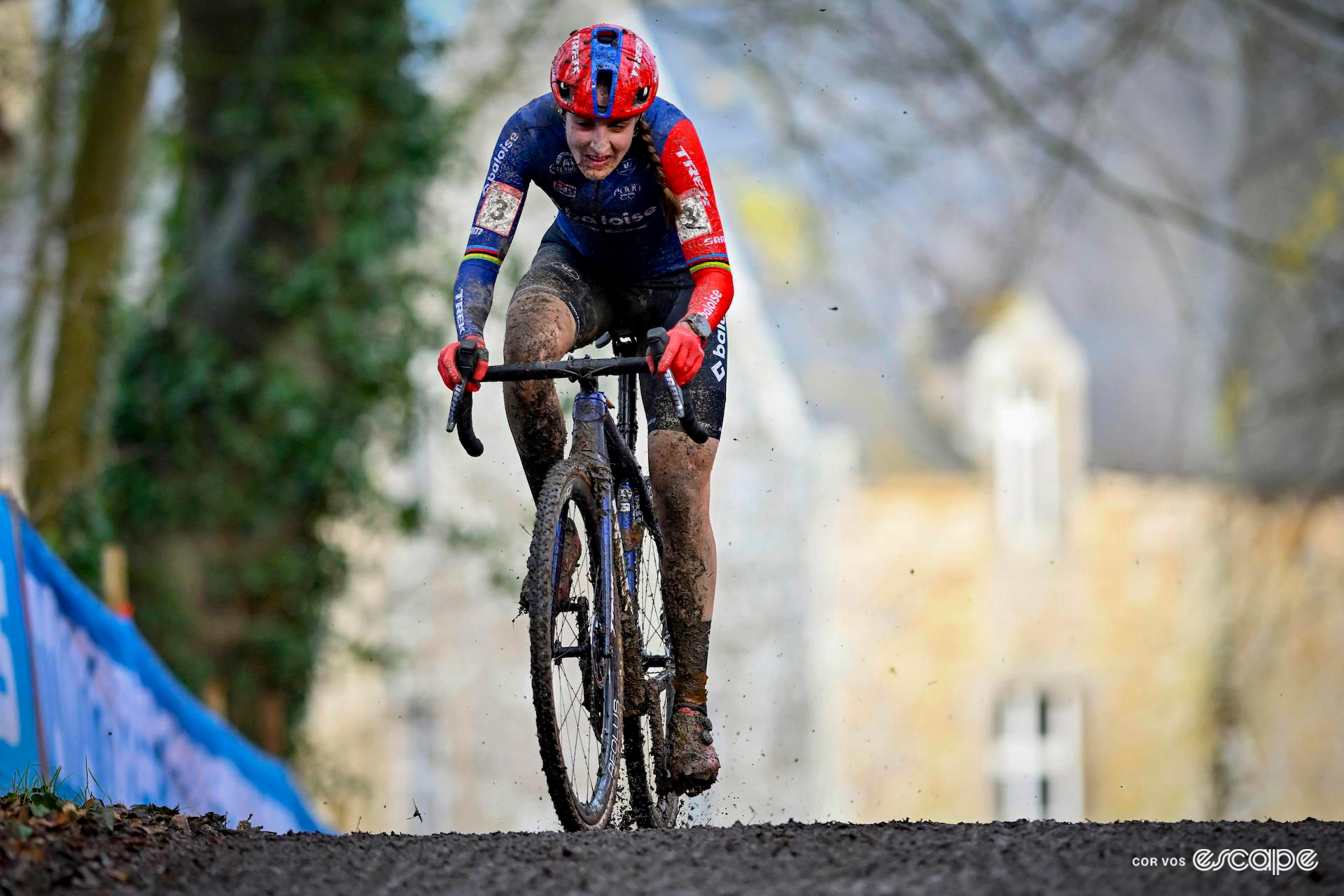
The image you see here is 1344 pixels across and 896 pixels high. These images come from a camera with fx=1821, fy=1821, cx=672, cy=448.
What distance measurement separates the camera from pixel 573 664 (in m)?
6.18

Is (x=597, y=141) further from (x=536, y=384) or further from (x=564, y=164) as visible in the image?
(x=536, y=384)

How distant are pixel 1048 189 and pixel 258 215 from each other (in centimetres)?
642

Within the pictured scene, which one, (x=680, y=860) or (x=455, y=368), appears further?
(x=455, y=368)

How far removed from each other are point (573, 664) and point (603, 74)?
196 cm

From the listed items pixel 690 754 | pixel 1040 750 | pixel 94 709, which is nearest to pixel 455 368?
pixel 690 754

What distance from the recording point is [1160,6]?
14.5 metres

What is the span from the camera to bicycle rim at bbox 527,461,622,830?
18.2 feet

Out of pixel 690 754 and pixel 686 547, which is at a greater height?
pixel 686 547

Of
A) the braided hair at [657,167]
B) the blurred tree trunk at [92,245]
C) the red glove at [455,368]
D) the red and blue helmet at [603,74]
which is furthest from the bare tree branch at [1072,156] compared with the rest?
→ the red glove at [455,368]

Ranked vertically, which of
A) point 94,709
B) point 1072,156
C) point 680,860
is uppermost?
point 1072,156

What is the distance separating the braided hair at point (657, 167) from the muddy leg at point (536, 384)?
491mm

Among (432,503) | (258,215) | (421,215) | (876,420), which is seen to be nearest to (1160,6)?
(421,215)

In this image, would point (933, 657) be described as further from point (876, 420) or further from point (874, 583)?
point (876, 420)

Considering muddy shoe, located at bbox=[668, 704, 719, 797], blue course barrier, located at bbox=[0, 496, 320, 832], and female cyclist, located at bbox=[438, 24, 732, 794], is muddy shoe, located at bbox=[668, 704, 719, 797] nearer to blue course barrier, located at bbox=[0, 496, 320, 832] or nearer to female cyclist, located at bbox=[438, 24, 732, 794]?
female cyclist, located at bbox=[438, 24, 732, 794]
